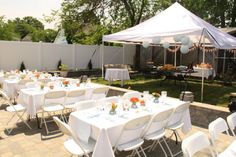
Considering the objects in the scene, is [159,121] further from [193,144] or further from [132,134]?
[193,144]

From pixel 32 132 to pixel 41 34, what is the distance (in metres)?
30.0

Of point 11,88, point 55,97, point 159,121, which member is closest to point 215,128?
point 159,121

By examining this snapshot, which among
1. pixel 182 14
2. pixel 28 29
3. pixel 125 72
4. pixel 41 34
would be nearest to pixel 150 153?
pixel 182 14

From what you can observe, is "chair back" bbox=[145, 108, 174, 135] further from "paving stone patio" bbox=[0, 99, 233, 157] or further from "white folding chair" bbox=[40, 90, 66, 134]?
"white folding chair" bbox=[40, 90, 66, 134]

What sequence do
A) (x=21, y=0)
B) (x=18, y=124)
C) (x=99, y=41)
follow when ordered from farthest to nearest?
→ (x=99, y=41), (x=21, y=0), (x=18, y=124)

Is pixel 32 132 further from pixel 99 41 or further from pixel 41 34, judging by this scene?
pixel 41 34

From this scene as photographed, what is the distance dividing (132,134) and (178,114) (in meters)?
1.36

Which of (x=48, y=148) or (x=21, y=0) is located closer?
(x=48, y=148)

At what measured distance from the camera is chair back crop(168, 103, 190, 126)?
4.53 meters

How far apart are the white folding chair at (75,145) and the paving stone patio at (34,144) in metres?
0.84

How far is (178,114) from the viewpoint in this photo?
4762 millimetres

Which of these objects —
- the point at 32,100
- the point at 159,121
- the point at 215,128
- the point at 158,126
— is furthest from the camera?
the point at 32,100

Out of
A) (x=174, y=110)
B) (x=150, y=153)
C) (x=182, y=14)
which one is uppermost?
(x=182, y=14)

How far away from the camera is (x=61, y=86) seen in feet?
22.1
